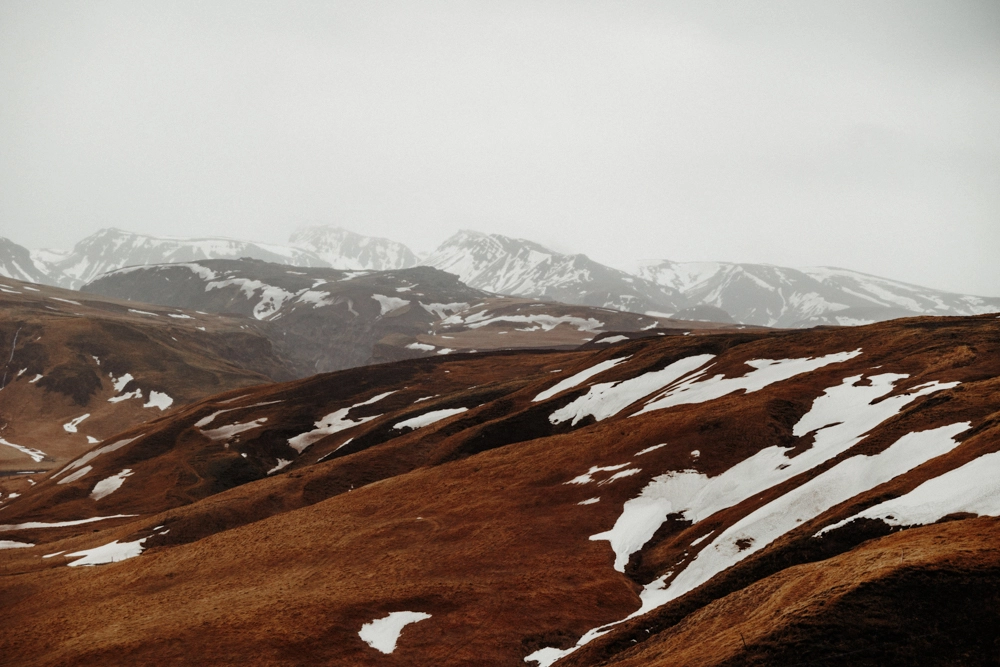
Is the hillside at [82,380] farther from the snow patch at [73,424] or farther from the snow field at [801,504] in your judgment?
the snow field at [801,504]

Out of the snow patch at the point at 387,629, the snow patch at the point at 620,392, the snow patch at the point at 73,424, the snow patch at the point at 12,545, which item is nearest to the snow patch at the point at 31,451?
the snow patch at the point at 73,424

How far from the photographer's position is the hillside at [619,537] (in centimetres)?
2025

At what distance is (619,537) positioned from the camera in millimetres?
39875

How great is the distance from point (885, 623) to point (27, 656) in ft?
131

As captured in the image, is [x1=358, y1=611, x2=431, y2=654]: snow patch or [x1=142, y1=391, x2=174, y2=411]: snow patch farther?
[x1=142, y1=391, x2=174, y2=411]: snow patch

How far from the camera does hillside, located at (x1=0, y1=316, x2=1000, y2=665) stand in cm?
2025

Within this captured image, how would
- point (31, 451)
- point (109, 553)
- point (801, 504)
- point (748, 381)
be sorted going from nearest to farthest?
point (801, 504) → point (109, 553) → point (748, 381) → point (31, 451)

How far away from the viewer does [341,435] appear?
302 ft

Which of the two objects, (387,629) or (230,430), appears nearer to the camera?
(387,629)

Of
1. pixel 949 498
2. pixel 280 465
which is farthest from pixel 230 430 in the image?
pixel 949 498

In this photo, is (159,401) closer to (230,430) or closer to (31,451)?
(31,451)

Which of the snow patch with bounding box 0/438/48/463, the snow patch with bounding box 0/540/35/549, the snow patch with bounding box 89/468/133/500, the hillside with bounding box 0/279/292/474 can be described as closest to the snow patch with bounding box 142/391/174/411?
the hillside with bounding box 0/279/292/474

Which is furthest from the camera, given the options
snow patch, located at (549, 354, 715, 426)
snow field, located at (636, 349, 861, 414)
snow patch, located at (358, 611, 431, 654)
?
snow patch, located at (549, 354, 715, 426)

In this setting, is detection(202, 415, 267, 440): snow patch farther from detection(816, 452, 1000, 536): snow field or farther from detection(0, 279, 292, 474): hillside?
detection(816, 452, 1000, 536): snow field
